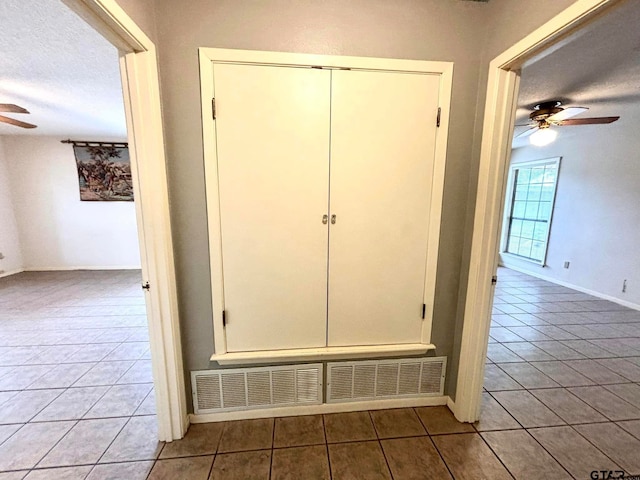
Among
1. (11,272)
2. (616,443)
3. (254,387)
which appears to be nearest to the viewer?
(616,443)

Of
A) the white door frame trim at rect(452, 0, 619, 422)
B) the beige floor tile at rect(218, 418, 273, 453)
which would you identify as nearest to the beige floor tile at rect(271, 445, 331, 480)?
the beige floor tile at rect(218, 418, 273, 453)

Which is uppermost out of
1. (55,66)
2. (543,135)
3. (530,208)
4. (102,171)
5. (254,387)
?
(55,66)

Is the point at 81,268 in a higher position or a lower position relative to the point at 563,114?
lower

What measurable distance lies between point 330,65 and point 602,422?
2609mm

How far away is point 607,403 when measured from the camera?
5.98 feet

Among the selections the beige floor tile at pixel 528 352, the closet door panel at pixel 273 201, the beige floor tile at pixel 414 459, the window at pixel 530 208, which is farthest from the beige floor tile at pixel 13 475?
the window at pixel 530 208

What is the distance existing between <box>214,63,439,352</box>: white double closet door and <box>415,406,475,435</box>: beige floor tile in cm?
53

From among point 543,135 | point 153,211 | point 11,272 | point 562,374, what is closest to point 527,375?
point 562,374

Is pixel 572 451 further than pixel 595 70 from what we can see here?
No

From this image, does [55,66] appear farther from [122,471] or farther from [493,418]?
[493,418]

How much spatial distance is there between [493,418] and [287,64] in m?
2.34

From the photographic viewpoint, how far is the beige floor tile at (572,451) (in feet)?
4.51

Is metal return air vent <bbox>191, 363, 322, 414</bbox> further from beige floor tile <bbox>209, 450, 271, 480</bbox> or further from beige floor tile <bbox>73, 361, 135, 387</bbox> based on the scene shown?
beige floor tile <bbox>73, 361, 135, 387</bbox>

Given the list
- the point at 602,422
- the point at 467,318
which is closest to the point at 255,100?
the point at 467,318
